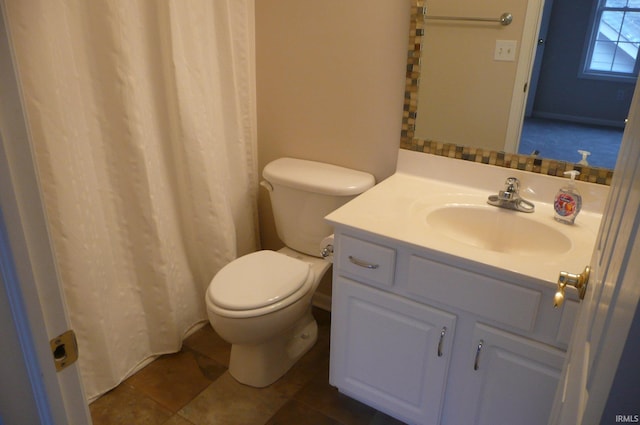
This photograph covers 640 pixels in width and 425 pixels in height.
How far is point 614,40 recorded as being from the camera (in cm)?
149

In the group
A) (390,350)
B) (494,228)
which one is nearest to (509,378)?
(390,350)

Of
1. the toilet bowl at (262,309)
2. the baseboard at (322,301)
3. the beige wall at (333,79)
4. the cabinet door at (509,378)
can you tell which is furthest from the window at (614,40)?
the baseboard at (322,301)

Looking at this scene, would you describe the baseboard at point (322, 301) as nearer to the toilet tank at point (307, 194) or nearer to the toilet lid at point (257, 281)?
the toilet tank at point (307, 194)

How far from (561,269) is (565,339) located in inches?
7.3

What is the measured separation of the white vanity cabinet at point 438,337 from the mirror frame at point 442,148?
0.54 meters

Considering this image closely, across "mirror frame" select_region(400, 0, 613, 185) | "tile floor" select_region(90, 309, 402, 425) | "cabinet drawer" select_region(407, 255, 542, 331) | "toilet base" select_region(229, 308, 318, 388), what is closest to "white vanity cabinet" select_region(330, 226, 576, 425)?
"cabinet drawer" select_region(407, 255, 542, 331)

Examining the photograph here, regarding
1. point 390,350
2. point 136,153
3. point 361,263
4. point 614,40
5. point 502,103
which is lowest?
point 390,350

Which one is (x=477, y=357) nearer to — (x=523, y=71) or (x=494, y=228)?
(x=494, y=228)

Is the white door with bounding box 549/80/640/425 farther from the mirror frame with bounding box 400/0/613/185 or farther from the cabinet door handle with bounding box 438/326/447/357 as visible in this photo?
the mirror frame with bounding box 400/0/613/185

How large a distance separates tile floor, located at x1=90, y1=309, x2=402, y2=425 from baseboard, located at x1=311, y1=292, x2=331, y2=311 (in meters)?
0.35

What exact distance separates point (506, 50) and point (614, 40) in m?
0.32

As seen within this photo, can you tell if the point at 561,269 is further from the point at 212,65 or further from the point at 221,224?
the point at 212,65

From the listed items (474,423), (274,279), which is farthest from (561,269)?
(274,279)

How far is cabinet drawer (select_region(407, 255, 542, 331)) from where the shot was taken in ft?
4.39
